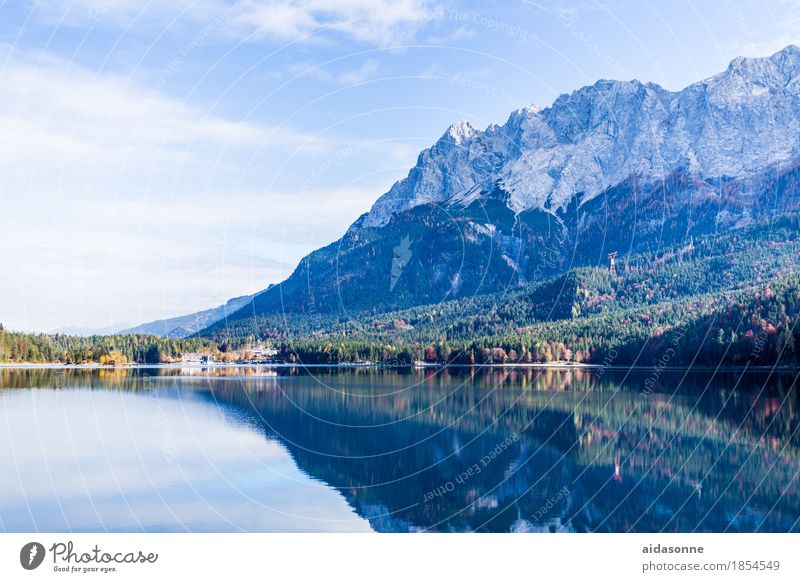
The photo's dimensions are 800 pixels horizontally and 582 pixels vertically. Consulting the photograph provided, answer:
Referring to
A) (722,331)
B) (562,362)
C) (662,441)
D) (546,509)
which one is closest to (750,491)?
(546,509)

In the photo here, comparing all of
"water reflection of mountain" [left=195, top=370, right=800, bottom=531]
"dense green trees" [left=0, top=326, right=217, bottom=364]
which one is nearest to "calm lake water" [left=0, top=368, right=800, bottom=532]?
"water reflection of mountain" [left=195, top=370, right=800, bottom=531]

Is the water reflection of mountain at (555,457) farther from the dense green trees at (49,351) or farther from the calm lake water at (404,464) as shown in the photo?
the dense green trees at (49,351)

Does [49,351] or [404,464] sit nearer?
[404,464]

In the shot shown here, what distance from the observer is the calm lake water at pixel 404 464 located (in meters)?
33.8

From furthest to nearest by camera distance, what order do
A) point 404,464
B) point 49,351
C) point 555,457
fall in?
point 49,351, point 555,457, point 404,464

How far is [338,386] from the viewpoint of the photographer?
4151 inches

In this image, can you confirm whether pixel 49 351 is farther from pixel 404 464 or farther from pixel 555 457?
pixel 555 457
